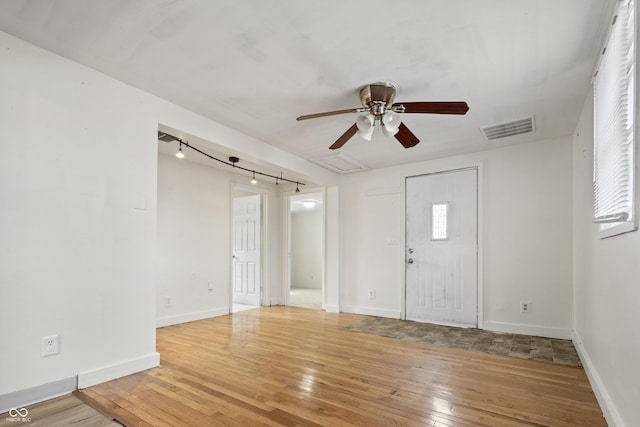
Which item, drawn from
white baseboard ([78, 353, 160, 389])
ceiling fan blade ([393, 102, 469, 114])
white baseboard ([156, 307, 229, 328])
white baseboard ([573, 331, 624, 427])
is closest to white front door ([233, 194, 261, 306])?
white baseboard ([156, 307, 229, 328])

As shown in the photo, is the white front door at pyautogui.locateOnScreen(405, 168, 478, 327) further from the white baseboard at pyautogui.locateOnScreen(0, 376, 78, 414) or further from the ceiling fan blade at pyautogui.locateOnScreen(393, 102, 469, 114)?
the white baseboard at pyautogui.locateOnScreen(0, 376, 78, 414)

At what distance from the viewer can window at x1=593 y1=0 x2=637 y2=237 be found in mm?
1602

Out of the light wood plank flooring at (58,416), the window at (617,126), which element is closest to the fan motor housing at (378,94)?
the window at (617,126)

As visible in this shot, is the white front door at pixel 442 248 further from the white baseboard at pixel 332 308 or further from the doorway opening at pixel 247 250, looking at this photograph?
the doorway opening at pixel 247 250

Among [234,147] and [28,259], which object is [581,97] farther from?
[28,259]

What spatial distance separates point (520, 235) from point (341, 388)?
10.5 ft

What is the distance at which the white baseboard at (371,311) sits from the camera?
17.1 ft

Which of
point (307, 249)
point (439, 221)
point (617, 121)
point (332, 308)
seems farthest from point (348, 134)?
point (307, 249)

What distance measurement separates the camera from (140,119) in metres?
2.92

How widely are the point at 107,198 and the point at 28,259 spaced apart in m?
0.66

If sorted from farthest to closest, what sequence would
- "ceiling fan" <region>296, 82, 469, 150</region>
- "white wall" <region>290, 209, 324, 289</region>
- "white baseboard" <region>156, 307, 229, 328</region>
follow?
"white wall" <region>290, 209, 324, 289</region>
"white baseboard" <region>156, 307, 229, 328</region>
"ceiling fan" <region>296, 82, 469, 150</region>

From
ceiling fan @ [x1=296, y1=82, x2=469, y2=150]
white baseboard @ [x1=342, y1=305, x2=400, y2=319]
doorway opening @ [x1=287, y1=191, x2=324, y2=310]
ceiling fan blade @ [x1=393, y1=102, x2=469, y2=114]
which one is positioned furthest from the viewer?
doorway opening @ [x1=287, y1=191, x2=324, y2=310]

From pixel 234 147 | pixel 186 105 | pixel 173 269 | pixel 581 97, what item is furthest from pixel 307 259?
pixel 581 97

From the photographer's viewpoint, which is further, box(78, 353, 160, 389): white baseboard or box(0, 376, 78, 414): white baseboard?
box(78, 353, 160, 389): white baseboard
